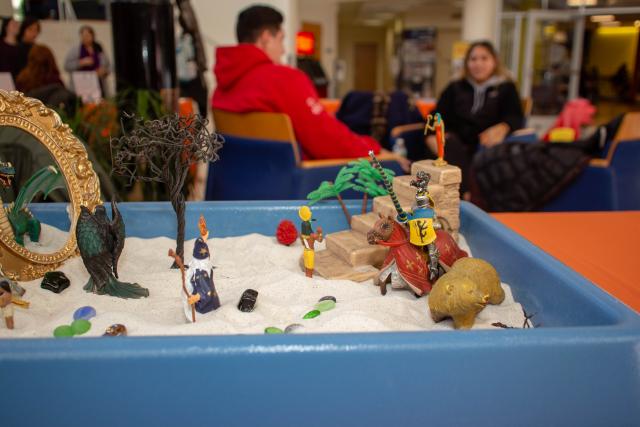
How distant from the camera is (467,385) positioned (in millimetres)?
716

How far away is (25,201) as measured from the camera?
117 centimetres

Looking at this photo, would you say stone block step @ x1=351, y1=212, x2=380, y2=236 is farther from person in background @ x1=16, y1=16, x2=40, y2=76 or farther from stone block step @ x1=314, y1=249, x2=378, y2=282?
person in background @ x1=16, y1=16, x2=40, y2=76

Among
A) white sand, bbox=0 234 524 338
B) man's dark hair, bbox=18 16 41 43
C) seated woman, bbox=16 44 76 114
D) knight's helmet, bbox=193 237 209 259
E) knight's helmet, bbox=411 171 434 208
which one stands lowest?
white sand, bbox=0 234 524 338

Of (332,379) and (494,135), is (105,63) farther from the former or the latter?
(332,379)

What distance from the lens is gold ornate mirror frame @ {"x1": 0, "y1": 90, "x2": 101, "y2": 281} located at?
3.60 ft

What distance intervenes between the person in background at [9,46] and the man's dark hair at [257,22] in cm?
92

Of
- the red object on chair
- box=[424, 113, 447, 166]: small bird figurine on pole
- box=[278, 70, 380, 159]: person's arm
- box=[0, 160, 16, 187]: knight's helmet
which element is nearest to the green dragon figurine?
box=[0, 160, 16, 187]: knight's helmet

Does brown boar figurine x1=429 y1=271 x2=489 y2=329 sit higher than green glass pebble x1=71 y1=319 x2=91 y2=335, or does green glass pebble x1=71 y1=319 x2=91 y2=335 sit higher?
brown boar figurine x1=429 y1=271 x2=489 y2=329

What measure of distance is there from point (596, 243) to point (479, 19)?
7.14 meters

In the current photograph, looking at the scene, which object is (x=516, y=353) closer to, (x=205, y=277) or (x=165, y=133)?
(x=205, y=277)

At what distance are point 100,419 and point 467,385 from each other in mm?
479

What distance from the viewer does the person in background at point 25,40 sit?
7.31 feet

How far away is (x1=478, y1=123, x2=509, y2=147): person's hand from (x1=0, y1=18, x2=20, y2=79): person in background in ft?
7.95

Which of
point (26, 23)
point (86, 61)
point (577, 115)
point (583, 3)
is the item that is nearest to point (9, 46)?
point (26, 23)
